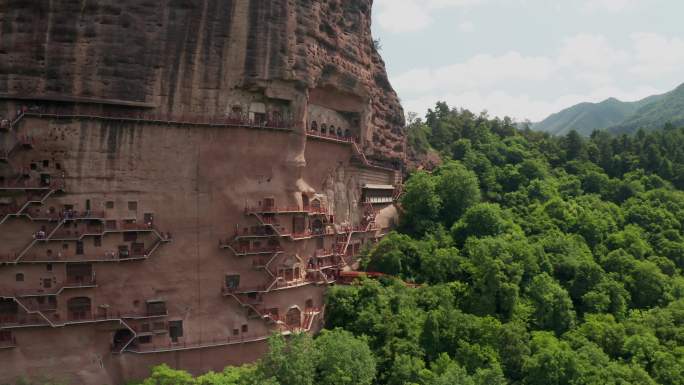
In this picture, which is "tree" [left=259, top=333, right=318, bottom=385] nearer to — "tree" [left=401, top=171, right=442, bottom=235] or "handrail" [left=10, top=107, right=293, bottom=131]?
"handrail" [left=10, top=107, right=293, bottom=131]

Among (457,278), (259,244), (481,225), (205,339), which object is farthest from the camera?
(481,225)

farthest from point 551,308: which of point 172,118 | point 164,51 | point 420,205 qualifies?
point 164,51

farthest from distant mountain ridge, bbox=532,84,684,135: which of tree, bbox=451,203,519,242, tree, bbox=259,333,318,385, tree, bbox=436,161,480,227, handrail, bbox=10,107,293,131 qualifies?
tree, bbox=259,333,318,385

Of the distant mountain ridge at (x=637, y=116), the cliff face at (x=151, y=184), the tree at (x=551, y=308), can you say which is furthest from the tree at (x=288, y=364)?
the distant mountain ridge at (x=637, y=116)

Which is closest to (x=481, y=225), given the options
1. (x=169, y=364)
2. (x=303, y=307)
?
(x=303, y=307)

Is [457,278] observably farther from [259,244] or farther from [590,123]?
[590,123]
